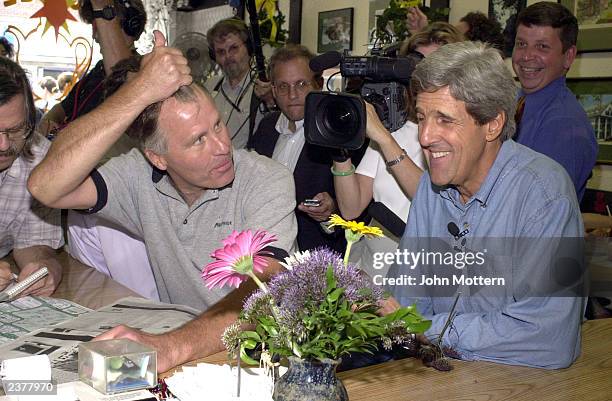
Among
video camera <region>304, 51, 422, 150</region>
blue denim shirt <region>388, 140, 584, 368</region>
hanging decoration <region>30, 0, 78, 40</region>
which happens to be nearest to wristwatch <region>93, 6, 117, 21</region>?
video camera <region>304, 51, 422, 150</region>

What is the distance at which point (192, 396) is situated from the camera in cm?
123

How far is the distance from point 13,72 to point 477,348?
1630 mm

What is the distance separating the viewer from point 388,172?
8.02 feet

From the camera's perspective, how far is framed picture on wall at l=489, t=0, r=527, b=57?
4.11m

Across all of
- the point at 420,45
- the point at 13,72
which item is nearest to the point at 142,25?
the point at 13,72

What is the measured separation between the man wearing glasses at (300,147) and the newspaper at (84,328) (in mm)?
921

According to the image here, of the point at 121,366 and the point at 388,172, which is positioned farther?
the point at 388,172

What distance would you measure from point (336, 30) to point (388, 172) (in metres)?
3.39

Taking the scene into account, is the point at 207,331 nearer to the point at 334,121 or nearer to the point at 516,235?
the point at 516,235

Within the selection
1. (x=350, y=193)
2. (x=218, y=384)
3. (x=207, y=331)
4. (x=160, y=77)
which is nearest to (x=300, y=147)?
(x=350, y=193)

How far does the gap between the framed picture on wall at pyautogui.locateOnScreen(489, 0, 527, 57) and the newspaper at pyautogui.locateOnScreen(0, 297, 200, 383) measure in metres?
2.85

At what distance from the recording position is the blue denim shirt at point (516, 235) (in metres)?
1.55

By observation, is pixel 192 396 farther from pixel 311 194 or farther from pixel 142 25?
pixel 142 25

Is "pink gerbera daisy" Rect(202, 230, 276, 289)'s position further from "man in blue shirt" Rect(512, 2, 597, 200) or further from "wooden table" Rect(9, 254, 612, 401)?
"man in blue shirt" Rect(512, 2, 597, 200)
